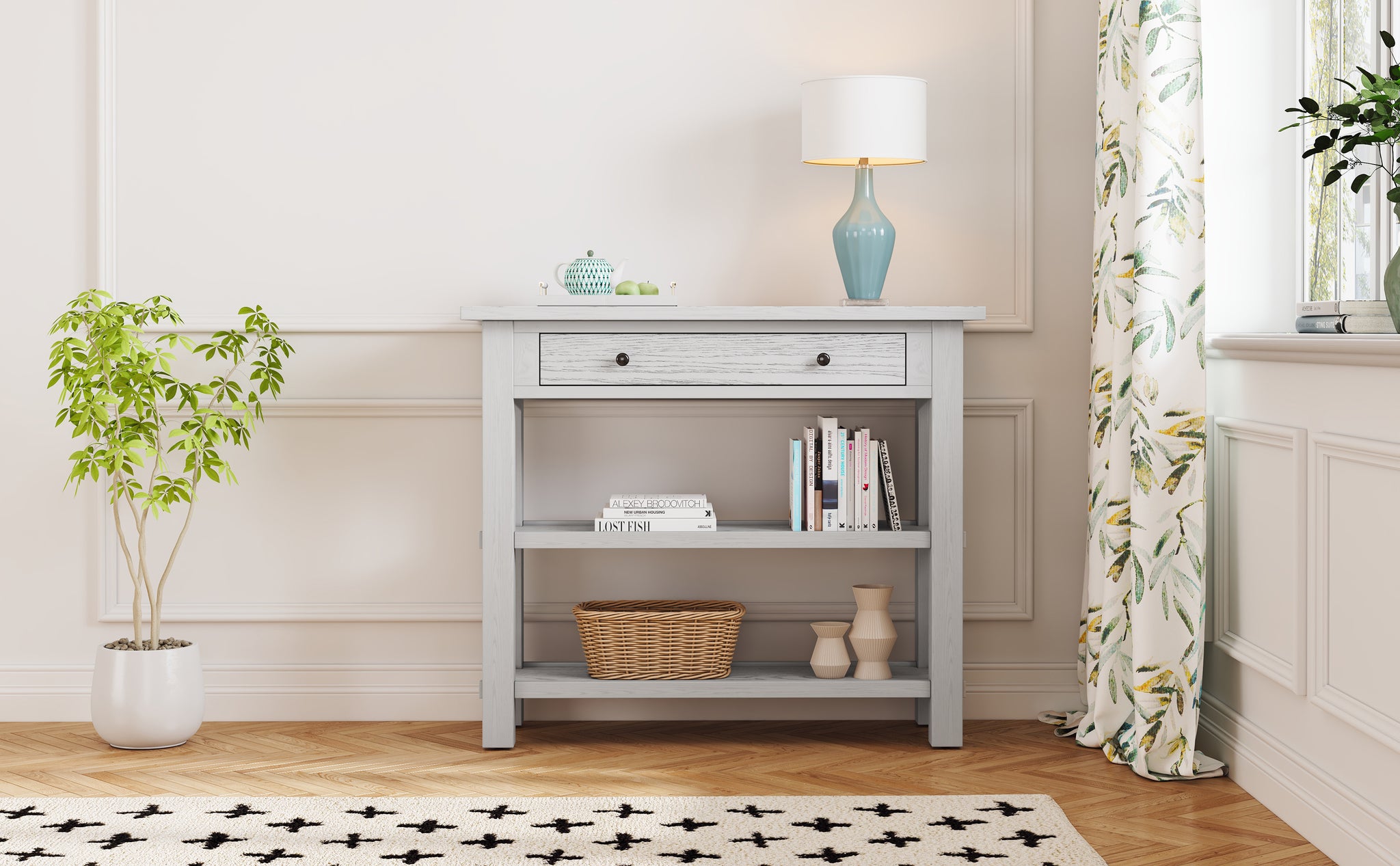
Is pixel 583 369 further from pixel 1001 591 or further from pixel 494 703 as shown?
pixel 1001 591

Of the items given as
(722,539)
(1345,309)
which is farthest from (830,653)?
(1345,309)

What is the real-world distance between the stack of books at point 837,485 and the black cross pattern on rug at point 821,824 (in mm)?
651

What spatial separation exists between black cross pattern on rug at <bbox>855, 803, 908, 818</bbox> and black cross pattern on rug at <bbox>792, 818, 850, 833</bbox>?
82 mm

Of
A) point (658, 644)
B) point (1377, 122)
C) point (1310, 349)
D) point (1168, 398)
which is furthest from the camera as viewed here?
point (658, 644)

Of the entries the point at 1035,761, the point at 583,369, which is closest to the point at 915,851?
the point at 1035,761

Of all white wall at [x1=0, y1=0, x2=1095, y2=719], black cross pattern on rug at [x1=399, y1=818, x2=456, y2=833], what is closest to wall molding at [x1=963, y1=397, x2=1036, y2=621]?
white wall at [x1=0, y1=0, x2=1095, y2=719]

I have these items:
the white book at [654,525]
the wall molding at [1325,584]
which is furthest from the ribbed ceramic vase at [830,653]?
the wall molding at [1325,584]

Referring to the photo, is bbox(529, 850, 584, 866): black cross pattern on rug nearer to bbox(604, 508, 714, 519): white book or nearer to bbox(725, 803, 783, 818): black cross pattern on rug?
bbox(725, 803, 783, 818): black cross pattern on rug

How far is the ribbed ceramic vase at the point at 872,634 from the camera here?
2.54 meters

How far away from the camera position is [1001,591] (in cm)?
280

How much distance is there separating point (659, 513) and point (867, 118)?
0.96m

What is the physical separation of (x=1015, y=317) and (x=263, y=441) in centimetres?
184

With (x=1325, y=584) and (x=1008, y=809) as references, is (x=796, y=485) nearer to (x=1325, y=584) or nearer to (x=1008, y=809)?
(x=1008, y=809)

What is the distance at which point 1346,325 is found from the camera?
1.98 meters
